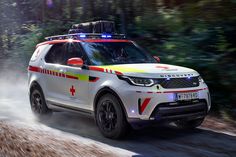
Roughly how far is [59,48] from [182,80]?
2.99 m

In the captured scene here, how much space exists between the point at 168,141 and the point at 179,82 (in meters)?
1.00

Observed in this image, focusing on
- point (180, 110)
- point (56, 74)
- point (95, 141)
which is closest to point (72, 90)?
point (56, 74)

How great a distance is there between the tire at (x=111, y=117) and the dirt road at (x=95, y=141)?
6.0 inches

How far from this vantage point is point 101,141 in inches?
290

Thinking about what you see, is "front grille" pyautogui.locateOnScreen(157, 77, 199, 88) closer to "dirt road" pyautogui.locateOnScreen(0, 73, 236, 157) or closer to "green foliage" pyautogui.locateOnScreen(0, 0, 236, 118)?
"dirt road" pyautogui.locateOnScreen(0, 73, 236, 157)

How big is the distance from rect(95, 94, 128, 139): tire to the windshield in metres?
0.84

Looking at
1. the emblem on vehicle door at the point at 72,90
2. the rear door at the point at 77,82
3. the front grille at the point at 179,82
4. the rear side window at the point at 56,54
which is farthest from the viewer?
the rear side window at the point at 56,54

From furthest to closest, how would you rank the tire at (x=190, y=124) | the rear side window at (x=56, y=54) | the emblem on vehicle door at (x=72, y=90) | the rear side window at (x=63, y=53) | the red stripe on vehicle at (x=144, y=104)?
the rear side window at (x=56, y=54) < the rear side window at (x=63, y=53) < the emblem on vehicle door at (x=72, y=90) < the tire at (x=190, y=124) < the red stripe on vehicle at (x=144, y=104)

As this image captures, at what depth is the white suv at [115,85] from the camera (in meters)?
6.94

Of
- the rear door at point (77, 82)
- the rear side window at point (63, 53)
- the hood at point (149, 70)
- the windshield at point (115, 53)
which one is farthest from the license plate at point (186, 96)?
the rear side window at point (63, 53)

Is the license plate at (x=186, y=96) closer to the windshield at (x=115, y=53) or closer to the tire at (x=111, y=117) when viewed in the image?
the tire at (x=111, y=117)

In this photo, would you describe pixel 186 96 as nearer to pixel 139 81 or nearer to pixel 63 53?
pixel 139 81

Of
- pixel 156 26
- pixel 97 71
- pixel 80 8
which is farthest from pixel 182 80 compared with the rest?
pixel 80 8

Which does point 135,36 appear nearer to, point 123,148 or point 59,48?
point 59,48
